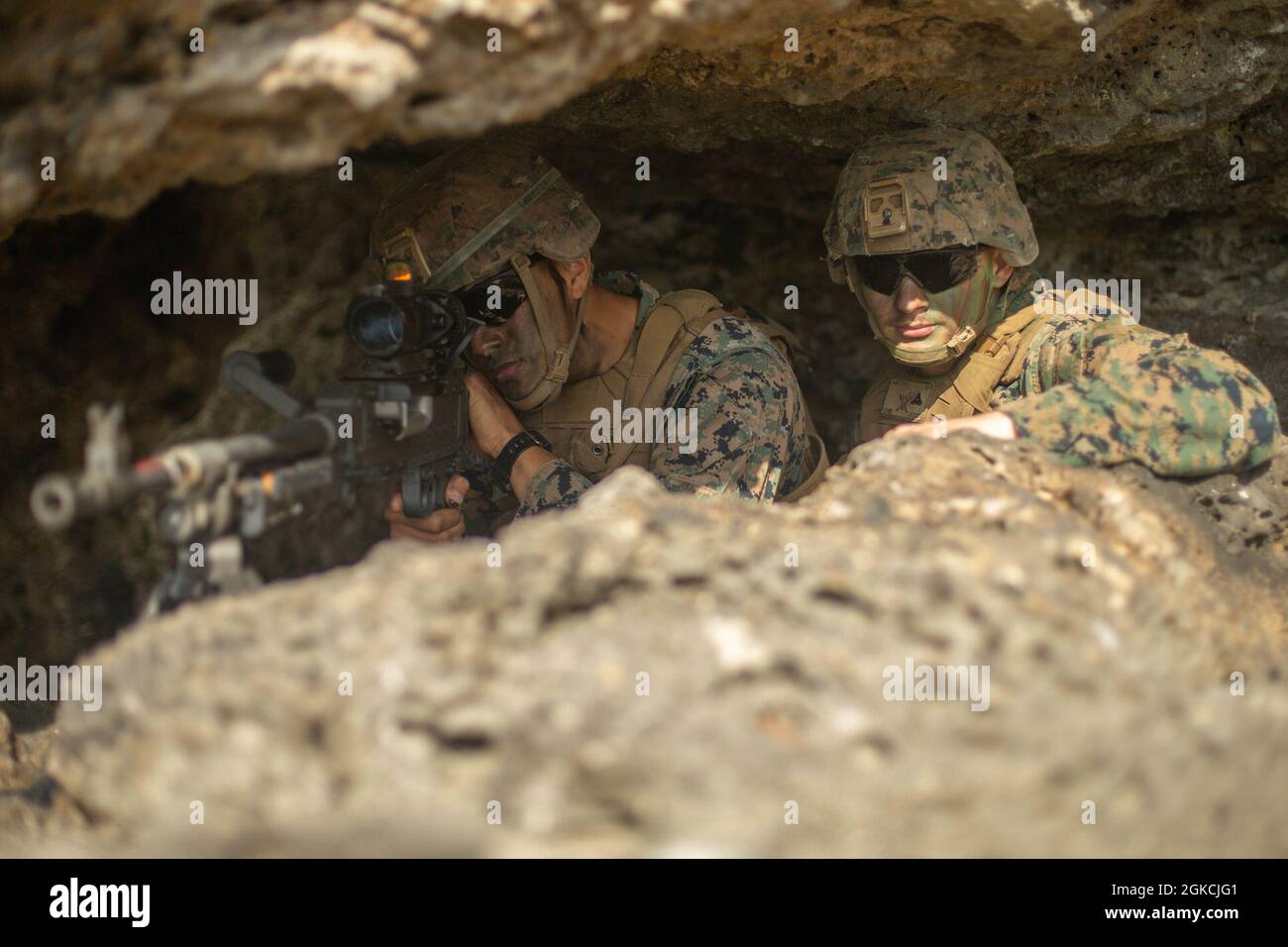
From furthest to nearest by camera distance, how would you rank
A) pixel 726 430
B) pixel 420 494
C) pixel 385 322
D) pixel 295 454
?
pixel 726 430 < pixel 420 494 < pixel 385 322 < pixel 295 454

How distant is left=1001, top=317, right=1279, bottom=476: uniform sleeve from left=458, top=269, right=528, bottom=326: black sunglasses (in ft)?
5.70

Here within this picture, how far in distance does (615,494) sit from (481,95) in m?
0.98

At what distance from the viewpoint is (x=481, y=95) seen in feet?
8.00

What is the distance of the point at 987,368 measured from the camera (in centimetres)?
396

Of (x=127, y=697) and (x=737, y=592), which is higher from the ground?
(x=737, y=592)

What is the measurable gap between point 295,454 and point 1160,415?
7.73ft

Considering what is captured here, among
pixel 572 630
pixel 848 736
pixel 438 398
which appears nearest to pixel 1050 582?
pixel 848 736

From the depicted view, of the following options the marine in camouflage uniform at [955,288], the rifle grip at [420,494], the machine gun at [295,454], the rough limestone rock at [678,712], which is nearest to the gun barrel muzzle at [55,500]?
the machine gun at [295,454]

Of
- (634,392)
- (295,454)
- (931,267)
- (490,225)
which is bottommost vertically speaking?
(295,454)

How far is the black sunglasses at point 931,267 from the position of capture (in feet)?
12.6

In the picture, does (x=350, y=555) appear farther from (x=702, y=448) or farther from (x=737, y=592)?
(x=737, y=592)

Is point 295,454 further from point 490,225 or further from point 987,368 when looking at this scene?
point 987,368

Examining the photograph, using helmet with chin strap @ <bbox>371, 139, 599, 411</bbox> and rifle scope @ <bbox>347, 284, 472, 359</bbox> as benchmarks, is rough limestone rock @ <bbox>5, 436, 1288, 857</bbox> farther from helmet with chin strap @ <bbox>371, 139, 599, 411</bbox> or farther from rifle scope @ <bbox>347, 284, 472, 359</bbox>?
helmet with chin strap @ <bbox>371, 139, 599, 411</bbox>

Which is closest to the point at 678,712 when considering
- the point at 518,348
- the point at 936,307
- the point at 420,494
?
the point at 420,494
